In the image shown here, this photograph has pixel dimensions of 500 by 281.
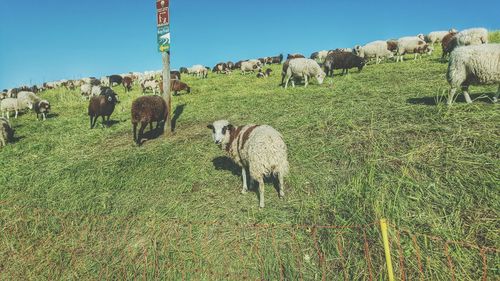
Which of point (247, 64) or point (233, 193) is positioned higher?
point (247, 64)

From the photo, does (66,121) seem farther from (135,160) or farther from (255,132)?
(255,132)

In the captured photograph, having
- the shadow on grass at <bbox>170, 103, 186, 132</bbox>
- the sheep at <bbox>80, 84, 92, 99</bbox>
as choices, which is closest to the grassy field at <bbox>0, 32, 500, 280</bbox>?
the shadow on grass at <bbox>170, 103, 186, 132</bbox>

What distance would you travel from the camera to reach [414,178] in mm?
5539

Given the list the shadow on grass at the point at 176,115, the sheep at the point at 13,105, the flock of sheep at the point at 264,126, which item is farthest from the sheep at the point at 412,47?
the sheep at the point at 13,105

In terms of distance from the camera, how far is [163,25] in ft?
35.6

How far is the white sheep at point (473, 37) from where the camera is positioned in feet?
58.1

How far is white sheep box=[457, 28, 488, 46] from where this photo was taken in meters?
17.7

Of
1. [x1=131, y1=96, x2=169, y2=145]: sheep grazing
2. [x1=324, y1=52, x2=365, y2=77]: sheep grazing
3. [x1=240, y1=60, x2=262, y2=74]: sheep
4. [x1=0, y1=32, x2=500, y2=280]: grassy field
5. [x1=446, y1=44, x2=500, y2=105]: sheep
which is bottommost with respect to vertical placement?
[x1=0, y1=32, x2=500, y2=280]: grassy field

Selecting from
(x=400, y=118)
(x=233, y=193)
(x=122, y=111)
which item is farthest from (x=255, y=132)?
(x=122, y=111)

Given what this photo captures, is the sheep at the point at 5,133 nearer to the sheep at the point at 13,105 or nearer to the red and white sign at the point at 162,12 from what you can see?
the red and white sign at the point at 162,12

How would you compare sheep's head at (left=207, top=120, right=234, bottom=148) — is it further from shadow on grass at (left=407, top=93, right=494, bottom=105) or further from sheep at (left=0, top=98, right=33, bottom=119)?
sheep at (left=0, top=98, right=33, bottom=119)

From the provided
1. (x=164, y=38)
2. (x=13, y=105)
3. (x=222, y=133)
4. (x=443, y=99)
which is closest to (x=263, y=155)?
(x=222, y=133)

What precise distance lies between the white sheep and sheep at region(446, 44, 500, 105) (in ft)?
39.6

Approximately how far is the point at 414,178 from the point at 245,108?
324 inches
